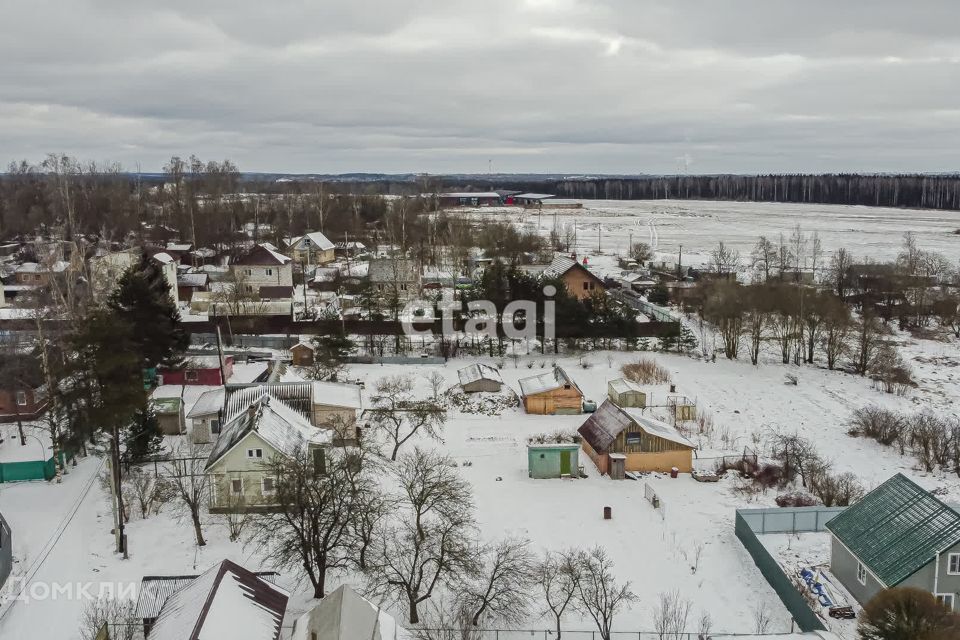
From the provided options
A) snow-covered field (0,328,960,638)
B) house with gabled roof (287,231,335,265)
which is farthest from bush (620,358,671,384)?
house with gabled roof (287,231,335,265)

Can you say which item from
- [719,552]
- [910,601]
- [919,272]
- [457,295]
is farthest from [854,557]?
[919,272]

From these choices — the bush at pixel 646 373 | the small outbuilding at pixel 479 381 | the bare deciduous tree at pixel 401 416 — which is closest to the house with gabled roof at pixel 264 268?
the bare deciduous tree at pixel 401 416

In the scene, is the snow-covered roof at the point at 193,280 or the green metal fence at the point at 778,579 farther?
the snow-covered roof at the point at 193,280

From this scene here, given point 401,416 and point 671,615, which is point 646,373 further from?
point 671,615

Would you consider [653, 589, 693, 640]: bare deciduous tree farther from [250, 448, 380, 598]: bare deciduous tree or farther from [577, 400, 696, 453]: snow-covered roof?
[577, 400, 696, 453]: snow-covered roof

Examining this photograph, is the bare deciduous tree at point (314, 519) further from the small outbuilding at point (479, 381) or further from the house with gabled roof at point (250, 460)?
the small outbuilding at point (479, 381)

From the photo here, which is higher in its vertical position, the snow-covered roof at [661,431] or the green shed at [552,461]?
the snow-covered roof at [661,431]

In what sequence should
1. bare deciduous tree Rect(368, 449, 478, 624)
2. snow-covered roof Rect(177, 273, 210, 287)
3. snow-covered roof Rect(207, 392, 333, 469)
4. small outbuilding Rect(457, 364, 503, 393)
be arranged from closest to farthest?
bare deciduous tree Rect(368, 449, 478, 624) < snow-covered roof Rect(207, 392, 333, 469) < small outbuilding Rect(457, 364, 503, 393) < snow-covered roof Rect(177, 273, 210, 287)
